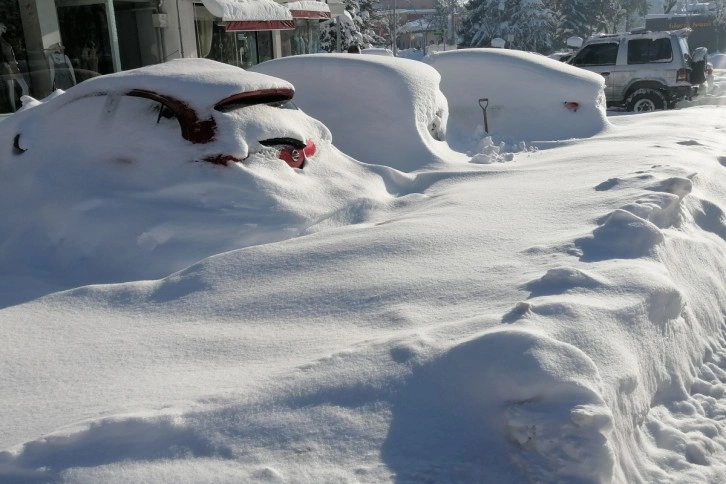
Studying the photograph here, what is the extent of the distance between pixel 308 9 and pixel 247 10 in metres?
5.52

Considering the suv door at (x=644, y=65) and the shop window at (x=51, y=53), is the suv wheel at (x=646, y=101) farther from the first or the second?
the shop window at (x=51, y=53)

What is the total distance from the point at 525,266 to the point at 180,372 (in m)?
1.84

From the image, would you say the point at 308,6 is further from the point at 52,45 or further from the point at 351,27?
the point at 351,27

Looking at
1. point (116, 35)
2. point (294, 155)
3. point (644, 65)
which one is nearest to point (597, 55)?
point (644, 65)

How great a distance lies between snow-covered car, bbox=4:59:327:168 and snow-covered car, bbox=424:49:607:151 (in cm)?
441

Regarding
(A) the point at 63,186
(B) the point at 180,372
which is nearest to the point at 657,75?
(A) the point at 63,186

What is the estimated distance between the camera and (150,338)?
9.64 feet

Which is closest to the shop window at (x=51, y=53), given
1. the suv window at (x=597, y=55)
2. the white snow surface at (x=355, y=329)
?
the white snow surface at (x=355, y=329)

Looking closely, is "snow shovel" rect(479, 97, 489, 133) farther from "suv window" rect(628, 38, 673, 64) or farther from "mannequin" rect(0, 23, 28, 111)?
"mannequin" rect(0, 23, 28, 111)

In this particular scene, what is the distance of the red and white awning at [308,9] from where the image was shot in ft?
64.5

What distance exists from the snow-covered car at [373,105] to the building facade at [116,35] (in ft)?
21.0

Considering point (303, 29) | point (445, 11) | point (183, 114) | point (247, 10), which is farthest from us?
point (445, 11)

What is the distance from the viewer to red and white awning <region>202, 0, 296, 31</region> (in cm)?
1460

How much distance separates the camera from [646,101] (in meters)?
13.8
